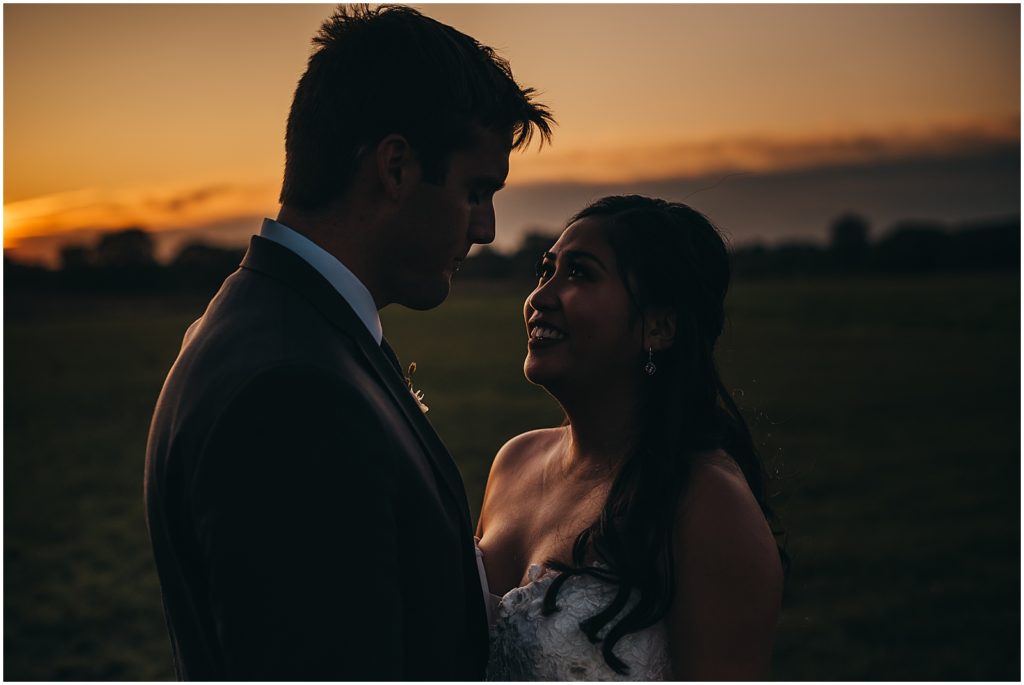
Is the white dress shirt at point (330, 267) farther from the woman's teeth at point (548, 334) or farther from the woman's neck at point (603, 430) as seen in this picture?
the woman's neck at point (603, 430)

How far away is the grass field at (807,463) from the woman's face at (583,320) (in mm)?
556

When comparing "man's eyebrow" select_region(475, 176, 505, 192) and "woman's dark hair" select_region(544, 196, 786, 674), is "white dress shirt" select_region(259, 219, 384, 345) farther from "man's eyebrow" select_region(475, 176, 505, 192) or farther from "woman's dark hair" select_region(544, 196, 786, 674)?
"woman's dark hair" select_region(544, 196, 786, 674)

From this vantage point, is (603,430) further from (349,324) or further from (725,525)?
(349,324)

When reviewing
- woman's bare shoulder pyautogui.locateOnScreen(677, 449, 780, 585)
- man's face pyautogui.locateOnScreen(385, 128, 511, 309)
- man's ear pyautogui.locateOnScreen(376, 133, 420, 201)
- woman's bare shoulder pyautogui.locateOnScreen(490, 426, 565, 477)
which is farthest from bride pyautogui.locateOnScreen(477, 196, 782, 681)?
man's ear pyautogui.locateOnScreen(376, 133, 420, 201)

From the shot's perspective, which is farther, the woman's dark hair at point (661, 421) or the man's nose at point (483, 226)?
the woman's dark hair at point (661, 421)

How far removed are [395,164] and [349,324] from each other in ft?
1.60

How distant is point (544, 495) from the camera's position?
4113 millimetres

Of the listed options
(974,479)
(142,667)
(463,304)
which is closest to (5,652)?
(142,667)

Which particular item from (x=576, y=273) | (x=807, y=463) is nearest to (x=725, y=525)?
(x=576, y=273)

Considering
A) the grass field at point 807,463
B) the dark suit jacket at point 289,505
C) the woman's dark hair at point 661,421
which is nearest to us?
the dark suit jacket at point 289,505

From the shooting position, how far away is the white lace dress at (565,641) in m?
3.49

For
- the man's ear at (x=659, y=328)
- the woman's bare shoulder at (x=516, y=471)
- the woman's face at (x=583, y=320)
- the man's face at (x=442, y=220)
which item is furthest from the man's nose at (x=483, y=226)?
the woman's bare shoulder at (x=516, y=471)

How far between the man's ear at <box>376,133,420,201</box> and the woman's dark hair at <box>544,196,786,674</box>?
1.46m

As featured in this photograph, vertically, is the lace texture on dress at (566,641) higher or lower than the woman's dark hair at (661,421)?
lower
